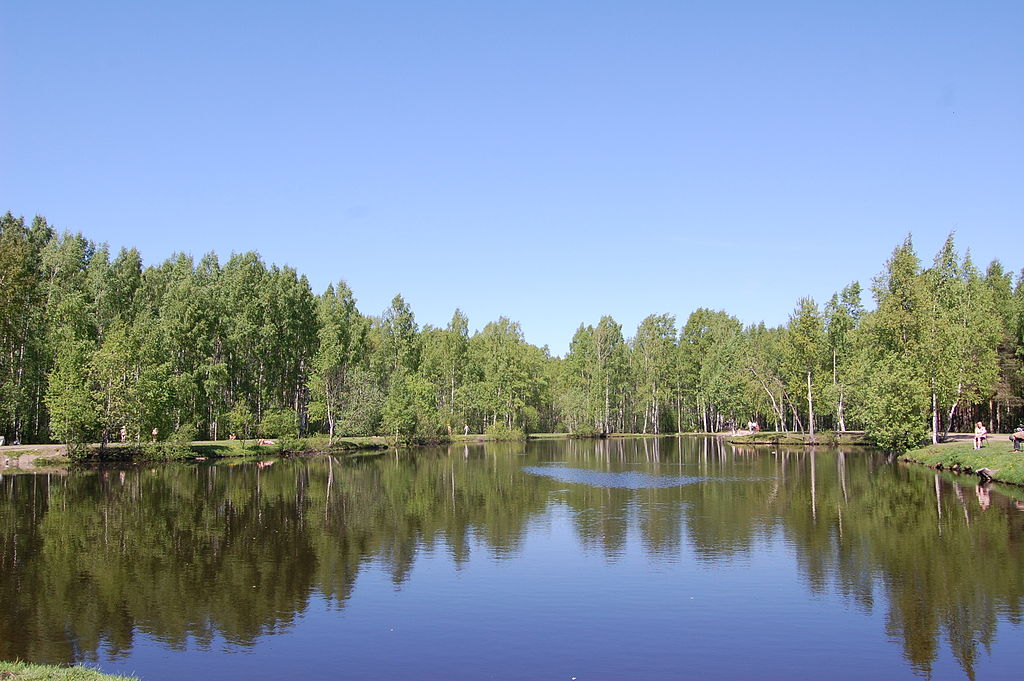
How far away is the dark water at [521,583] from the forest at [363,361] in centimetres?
2037

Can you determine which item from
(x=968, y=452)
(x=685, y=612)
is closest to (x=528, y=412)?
(x=968, y=452)

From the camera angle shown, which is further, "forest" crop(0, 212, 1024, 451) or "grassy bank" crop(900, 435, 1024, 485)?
"forest" crop(0, 212, 1024, 451)

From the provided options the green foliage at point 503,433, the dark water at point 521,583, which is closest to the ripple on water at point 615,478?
the dark water at point 521,583

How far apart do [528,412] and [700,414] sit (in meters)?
31.5

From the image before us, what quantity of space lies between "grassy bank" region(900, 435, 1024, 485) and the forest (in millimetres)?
3217

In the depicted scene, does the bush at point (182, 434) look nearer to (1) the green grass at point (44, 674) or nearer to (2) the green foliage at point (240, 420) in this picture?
(2) the green foliage at point (240, 420)

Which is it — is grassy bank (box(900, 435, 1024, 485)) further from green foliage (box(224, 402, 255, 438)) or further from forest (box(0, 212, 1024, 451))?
green foliage (box(224, 402, 255, 438))

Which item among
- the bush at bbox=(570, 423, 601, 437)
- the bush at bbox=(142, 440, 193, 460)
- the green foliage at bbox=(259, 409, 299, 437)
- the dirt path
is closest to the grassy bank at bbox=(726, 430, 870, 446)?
the bush at bbox=(570, 423, 601, 437)

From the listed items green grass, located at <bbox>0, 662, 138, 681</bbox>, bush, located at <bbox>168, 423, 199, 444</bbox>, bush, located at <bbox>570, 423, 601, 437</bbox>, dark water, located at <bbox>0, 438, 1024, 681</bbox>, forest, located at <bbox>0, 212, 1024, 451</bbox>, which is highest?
forest, located at <bbox>0, 212, 1024, 451</bbox>

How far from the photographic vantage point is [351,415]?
257ft

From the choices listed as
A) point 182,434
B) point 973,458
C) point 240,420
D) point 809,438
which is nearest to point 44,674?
point 973,458

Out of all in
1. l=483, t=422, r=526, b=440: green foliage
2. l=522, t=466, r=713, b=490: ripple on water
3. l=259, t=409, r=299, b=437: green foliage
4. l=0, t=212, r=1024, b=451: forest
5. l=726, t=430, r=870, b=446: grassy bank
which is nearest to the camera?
l=522, t=466, r=713, b=490: ripple on water

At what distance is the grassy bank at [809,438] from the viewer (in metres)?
75.4

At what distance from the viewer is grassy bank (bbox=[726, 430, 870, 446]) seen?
247 feet
